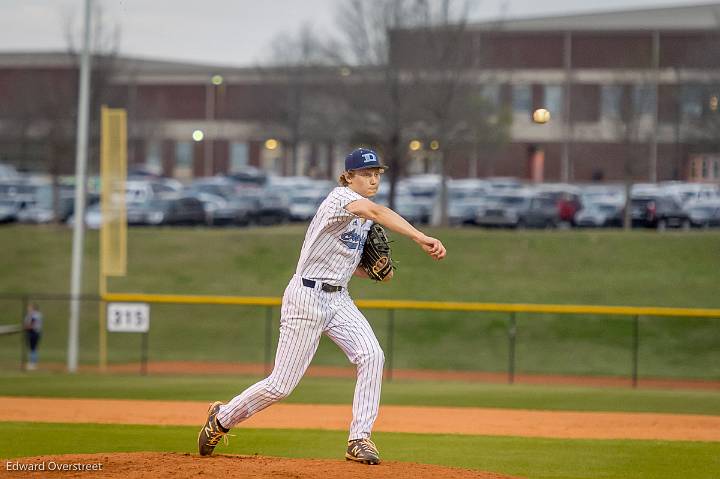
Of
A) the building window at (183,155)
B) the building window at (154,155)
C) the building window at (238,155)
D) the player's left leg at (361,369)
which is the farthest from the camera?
the building window at (183,155)

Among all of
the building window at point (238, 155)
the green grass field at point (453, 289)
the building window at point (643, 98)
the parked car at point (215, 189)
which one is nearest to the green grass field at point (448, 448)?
the green grass field at point (453, 289)

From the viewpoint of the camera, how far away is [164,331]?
2897cm

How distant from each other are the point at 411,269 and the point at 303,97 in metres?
18.9

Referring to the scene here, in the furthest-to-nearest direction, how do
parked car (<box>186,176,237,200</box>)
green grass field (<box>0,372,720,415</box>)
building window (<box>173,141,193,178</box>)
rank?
1. building window (<box>173,141,193,178</box>)
2. parked car (<box>186,176,237,200</box>)
3. green grass field (<box>0,372,720,415</box>)

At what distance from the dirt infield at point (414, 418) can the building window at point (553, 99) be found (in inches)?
1554

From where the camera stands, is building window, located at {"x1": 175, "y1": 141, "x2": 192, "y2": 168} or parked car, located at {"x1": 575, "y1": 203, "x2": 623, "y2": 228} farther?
building window, located at {"x1": 175, "y1": 141, "x2": 192, "y2": 168}

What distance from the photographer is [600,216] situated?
133 ft

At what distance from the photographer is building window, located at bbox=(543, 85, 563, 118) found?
2152 inches

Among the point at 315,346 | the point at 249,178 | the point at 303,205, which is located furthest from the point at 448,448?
the point at 249,178

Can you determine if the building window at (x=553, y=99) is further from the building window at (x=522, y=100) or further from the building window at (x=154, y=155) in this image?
the building window at (x=154, y=155)

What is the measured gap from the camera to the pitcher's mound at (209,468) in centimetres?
765

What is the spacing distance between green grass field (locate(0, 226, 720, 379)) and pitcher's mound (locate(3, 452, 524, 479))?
17.6 metres

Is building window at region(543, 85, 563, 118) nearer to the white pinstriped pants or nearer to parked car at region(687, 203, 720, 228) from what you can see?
parked car at region(687, 203, 720, 228)

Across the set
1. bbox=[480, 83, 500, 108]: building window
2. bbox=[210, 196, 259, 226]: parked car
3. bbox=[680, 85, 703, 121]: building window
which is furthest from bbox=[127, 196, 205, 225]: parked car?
bbox=[680, 85, 703, 121]: building window
